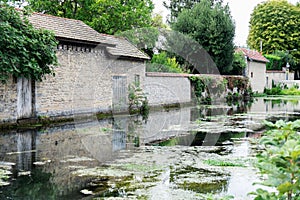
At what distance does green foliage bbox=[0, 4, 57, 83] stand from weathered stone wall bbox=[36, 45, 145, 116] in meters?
1.10

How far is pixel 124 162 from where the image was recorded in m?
8.48

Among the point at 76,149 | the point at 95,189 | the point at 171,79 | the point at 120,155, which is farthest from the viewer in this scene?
the point at 171,79

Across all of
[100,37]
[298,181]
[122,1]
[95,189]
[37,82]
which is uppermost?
[122,1]

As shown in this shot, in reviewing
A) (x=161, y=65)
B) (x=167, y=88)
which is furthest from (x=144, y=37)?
(x=167, y=88)

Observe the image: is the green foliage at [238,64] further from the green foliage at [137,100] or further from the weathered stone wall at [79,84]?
the weathered stone wall at [79,84]

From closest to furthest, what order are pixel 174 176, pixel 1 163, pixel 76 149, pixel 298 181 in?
1. pixel 298 181
2. pixel 174 176
3. pixel 1 163
4. pixel 76 149

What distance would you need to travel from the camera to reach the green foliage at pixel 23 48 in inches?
502

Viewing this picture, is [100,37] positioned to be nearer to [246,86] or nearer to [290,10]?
[246,86]

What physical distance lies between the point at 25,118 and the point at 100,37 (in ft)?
20.0

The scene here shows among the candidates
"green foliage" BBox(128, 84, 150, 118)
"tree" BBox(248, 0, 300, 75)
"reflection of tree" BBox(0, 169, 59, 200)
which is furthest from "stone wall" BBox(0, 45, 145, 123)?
"tree" BBox(248, 0, 300, 75)

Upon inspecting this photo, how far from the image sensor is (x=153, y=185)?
6582 mm

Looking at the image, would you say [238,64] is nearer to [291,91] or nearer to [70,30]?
[291,91]

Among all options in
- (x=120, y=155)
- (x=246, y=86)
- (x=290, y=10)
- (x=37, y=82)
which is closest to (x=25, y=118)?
(x=37, y=82)

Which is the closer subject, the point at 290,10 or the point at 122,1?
the point at 122,1
